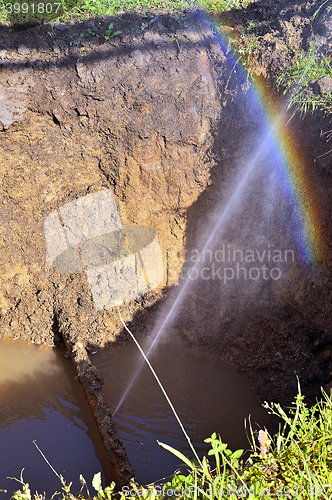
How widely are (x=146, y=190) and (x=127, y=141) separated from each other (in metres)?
0.74

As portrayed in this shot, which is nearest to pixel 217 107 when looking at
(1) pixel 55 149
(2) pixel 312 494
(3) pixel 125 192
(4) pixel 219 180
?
(4) pixel 219 180

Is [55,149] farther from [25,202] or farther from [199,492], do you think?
[199,492]

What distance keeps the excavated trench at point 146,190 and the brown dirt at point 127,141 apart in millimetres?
15

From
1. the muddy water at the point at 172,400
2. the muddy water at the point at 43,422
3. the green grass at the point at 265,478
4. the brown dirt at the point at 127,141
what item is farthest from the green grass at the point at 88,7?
the green grass at the point at 265,478

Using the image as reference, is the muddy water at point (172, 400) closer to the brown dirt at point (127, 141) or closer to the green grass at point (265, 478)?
the brown dirt at point (127, 141)

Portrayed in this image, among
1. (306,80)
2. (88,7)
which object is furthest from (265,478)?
(88,7)

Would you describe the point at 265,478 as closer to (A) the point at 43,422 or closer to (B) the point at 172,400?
(B) the point at 172,400

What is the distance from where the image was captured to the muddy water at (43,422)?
112 inches

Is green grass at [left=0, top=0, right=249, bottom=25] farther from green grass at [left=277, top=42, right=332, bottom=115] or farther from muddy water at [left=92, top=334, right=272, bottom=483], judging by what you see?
muddy water at [left=92, top=334, right=272, bottom=483]

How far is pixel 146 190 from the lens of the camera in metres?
4.59

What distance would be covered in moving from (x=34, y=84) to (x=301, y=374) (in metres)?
4.81

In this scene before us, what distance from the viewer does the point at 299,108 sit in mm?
3693

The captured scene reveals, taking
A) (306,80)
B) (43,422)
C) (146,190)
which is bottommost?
(43,422)

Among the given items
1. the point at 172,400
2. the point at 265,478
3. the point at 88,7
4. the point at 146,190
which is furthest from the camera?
the point at 146,190
